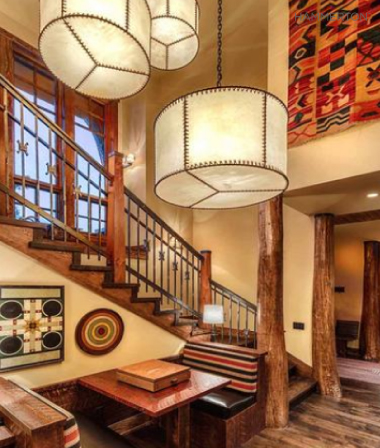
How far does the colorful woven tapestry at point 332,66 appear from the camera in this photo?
2863 mm

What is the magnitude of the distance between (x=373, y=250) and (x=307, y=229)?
2.38m

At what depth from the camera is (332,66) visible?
3.15 m

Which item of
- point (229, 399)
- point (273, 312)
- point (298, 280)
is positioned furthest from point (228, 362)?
point (298, 280)

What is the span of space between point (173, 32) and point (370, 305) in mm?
5837

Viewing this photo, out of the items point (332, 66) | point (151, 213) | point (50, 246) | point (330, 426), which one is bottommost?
point (330, 426)

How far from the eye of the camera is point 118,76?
1.98m

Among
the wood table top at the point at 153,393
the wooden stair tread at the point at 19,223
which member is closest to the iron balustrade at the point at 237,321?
the wood table top at the point at 153,393

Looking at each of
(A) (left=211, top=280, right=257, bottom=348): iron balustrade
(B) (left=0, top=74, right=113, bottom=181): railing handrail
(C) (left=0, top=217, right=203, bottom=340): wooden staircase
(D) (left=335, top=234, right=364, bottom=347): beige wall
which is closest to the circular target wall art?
(C) (left=0, top=217, right=203, bottom=340): wooden staircase

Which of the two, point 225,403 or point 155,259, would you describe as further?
point 155,259

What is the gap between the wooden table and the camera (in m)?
1.95

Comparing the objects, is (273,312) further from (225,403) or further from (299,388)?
(299,388)

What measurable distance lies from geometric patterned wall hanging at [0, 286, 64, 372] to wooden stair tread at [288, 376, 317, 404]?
266cm

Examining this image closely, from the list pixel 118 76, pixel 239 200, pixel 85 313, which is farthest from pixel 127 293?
pixel 118 76

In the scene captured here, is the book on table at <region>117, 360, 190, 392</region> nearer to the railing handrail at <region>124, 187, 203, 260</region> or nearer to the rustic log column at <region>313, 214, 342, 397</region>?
the railing handrail at <region>124, 187, 203, 260</region>
